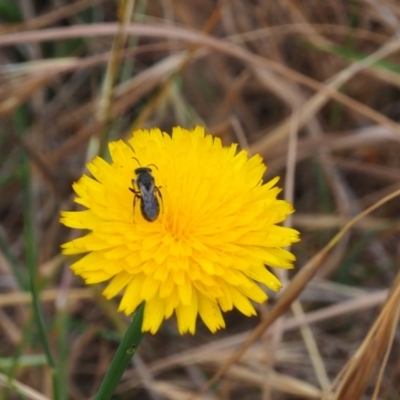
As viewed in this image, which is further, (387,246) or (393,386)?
(387,246)

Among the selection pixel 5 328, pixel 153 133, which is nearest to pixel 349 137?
pixel 153 133

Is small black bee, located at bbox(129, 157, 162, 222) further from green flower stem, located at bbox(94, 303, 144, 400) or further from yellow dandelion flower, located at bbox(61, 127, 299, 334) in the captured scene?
green flower stem, located at bbox(94, 303, 144, 400)

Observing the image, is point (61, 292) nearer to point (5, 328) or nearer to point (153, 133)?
point (5, 328)

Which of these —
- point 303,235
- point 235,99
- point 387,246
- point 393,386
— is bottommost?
point 393,386

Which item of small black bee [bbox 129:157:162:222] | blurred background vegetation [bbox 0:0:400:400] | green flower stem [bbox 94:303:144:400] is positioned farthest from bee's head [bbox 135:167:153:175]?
blurred background vegetation [bbox 0:0:400:400]

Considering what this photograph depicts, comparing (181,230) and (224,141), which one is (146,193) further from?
(224,141)

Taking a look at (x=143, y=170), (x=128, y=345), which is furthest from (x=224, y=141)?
(x=128, y=345)
